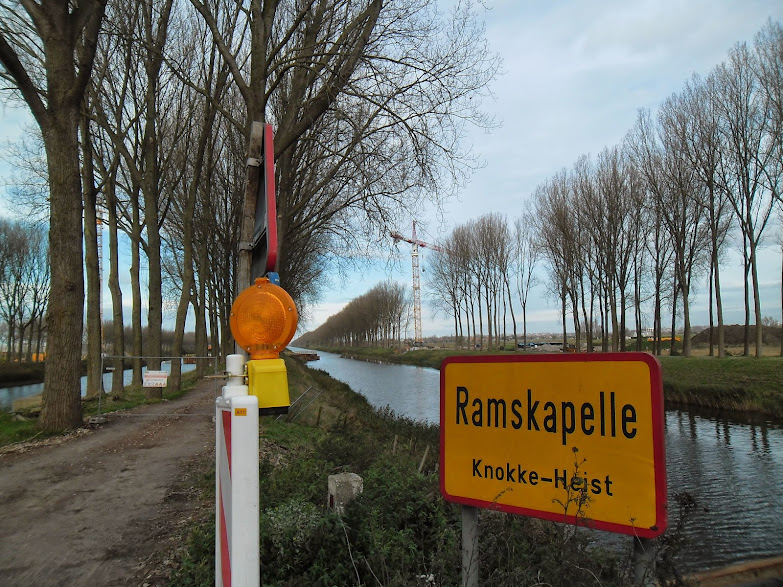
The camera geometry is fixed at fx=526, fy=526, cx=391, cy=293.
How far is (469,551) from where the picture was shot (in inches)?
90.4

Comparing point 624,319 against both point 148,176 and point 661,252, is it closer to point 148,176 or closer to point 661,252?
point 661,252

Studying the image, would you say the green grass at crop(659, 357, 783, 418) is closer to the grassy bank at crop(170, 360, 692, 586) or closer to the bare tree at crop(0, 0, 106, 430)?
the grassy bank at crop(170, 360, 692, 586)

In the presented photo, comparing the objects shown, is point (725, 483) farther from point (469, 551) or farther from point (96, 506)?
point (96, 506)

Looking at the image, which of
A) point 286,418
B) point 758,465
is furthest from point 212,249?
point 758,465

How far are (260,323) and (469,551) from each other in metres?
1.38

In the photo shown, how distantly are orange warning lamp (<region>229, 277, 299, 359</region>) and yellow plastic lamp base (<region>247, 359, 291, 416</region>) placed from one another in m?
0.06

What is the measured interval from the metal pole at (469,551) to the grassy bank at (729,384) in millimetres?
13274

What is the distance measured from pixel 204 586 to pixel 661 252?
3267cm

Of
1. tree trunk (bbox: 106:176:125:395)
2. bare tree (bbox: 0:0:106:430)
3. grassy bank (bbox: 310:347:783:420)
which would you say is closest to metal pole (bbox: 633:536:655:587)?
bare tree (bbox: 0:0:106:430)

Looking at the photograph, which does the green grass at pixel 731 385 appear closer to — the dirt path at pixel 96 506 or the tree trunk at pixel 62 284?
the dirt path at pixel 96 506

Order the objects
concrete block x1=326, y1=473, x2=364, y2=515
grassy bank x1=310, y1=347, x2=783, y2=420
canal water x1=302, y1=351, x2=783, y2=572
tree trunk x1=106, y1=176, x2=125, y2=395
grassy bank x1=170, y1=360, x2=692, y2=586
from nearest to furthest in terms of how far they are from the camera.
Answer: grassy bank x1=170, y1=360, x2=692, y2=586 → concrete block x1=326, y1=473, x2=364, y2=515 → canal water x1=302, y1=351, x2=783, y2=572 → tree trunk x1=106, y1=176, x2=125, y2=395 → grassy bank x1=310, y1=347, x2=783, y2=420

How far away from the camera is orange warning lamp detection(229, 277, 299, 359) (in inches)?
70.6

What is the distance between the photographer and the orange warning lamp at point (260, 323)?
179 cm

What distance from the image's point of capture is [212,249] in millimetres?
25719
